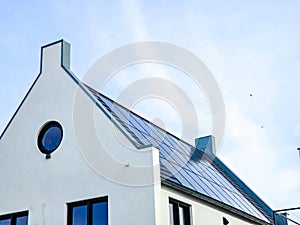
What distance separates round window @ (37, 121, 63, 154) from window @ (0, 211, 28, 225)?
2.00m

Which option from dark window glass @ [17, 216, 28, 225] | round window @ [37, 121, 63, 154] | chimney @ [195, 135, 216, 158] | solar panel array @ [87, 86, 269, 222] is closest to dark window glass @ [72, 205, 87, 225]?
Result: dark window glass @ [17, 216, 28, 225]

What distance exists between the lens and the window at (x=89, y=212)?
14047 mm

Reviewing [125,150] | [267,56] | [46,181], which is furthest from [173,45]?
[46,181]

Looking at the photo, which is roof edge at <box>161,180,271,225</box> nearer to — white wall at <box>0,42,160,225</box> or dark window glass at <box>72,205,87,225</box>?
white wall at <box>0,42,160,225</box>

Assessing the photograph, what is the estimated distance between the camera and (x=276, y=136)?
62.8 feet

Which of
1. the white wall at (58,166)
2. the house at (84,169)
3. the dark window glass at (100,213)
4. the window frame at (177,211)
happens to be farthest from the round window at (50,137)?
the window frame at (177,211)

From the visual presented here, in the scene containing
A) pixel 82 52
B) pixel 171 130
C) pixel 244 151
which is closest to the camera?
pixel 82 52

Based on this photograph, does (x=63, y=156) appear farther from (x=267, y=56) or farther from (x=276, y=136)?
(x=276, y=136)

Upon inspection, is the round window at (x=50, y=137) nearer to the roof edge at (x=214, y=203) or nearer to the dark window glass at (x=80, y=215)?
the dark window glass at (x=80, y=215)

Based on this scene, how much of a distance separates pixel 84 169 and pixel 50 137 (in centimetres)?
201

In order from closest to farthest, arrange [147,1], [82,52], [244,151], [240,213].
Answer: [147,1], [82,52], [240,213], [244,151]

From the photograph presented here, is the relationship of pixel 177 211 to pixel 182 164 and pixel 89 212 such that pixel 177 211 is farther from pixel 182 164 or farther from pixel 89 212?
pixel 182 164

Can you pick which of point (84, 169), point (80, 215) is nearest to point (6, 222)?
point (80, 215)

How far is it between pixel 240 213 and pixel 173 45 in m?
6.64
